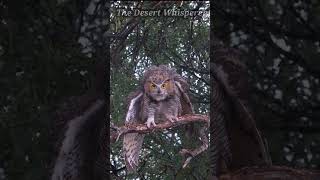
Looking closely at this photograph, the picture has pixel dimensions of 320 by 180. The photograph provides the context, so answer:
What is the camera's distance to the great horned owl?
4.93 ft

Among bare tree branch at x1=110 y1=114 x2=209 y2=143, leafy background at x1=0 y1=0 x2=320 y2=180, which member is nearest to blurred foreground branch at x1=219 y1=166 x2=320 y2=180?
leafy background at x1=0 y1=0 x2=320 y2=180

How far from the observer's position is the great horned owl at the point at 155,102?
59.1 inches

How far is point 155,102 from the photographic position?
4.95ft

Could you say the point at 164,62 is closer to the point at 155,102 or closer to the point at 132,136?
the point at 155,102

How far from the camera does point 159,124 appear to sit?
1.51 metres

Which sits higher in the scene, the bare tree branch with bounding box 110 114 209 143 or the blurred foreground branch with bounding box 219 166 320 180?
the bare tree branch with bounding box 110 114 209 143

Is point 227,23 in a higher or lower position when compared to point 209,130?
higher

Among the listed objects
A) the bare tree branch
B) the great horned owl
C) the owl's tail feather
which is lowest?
the owl's tail feather

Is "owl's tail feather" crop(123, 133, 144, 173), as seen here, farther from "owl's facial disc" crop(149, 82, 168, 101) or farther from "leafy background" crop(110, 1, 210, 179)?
"owl's facial disc" crop(149, 82, 168, 101)

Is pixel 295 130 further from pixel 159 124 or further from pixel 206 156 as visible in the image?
pixel 159 124

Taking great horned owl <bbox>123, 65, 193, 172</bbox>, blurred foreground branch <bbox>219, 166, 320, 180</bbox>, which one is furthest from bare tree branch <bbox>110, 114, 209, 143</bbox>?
blurred foreground branch <bbox>219, 166, 320, 180</bbox>

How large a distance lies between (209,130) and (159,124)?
0.15 m

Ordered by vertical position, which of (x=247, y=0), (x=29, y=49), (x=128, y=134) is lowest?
(x=128, y=134)

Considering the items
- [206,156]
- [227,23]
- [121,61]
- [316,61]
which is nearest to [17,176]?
[121,61]
